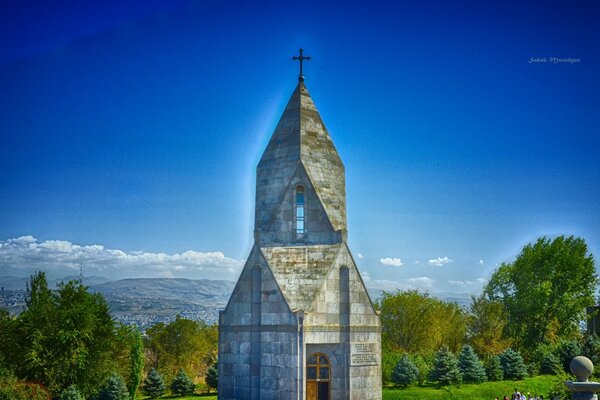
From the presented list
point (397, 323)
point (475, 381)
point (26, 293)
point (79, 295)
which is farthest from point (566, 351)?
point (26, 293)

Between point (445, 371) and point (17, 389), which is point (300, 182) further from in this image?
point (445, 371)

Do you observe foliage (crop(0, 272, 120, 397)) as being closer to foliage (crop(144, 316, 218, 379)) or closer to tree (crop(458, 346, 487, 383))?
foliage (crop(144, 316, 218, 379))

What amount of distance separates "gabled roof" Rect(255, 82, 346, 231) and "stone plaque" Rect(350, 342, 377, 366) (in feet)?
16.1

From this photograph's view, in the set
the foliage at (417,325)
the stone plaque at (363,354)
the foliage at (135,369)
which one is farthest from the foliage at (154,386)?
the foliage at (417,325)

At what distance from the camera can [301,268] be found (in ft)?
77.7

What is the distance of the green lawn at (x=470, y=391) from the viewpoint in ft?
105

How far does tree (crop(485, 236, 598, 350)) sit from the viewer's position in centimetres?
5053

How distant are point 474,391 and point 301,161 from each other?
60.5 feet

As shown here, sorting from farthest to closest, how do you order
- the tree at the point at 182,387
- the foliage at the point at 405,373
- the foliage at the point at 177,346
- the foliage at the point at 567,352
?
the foliage at the point at 177,346, the foliage at the point at 567,352, the tree at the point at 182,387, the foliage at the point at 405,373

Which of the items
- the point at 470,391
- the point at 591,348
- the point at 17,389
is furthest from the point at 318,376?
the point at 591,348

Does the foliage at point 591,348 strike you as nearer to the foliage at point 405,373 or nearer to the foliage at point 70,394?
the foliage at point 405,373

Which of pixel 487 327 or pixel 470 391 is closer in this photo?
pixel 470 391

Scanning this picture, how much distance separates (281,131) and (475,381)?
20928 mm

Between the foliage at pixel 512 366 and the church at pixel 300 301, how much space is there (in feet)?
60.3
